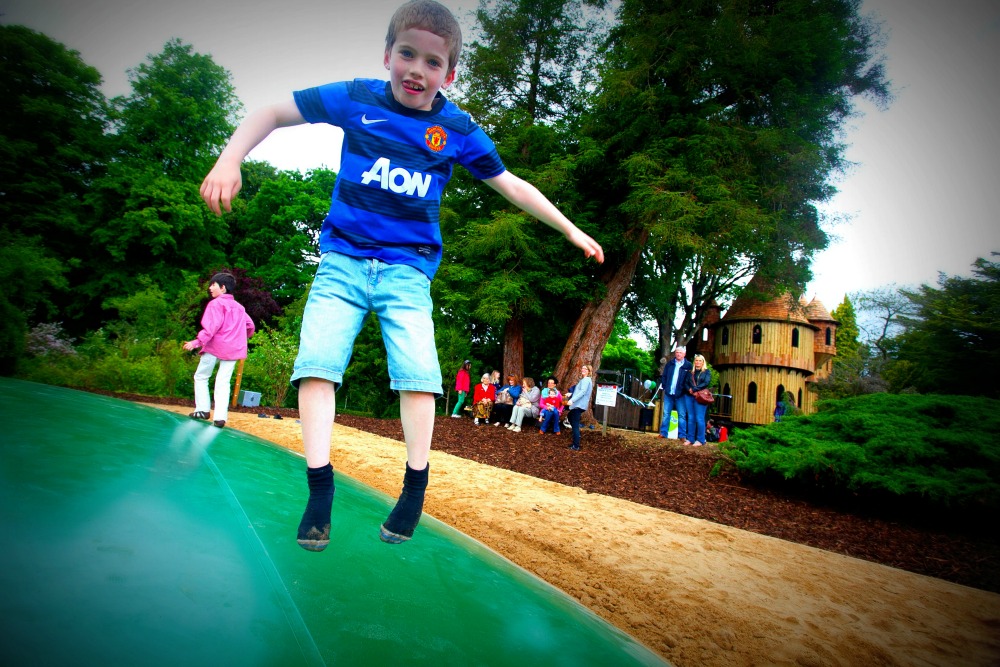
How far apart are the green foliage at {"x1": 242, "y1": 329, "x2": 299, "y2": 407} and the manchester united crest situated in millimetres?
14446

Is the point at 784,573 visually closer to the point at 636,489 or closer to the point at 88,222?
the point at 636,489

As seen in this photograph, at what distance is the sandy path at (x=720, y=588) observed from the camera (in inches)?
131

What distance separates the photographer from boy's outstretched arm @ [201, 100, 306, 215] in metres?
1.56

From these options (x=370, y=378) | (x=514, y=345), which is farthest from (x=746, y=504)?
(x=370, y=378)

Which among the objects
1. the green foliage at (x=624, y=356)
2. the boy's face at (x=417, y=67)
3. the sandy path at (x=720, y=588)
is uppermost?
the green foliage at (x=624, y=356)

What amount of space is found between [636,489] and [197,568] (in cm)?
722

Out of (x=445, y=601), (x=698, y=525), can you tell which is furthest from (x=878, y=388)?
(x=445, y=601)

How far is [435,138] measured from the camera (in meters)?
1.86

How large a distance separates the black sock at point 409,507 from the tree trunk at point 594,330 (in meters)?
12.5

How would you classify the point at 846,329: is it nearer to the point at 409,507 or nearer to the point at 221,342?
the point at 221,342

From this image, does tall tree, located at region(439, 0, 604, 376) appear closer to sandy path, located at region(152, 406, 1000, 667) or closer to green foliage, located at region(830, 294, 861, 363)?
sandy path, located at region(152, 406, 1000, 667)

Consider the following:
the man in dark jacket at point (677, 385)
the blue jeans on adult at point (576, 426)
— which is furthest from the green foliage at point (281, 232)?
the man in dark jacket at point (677, 385)

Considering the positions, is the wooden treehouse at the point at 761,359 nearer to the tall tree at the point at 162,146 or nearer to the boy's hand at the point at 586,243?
the tall tree at the point at 162,146

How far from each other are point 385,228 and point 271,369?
595 inches
